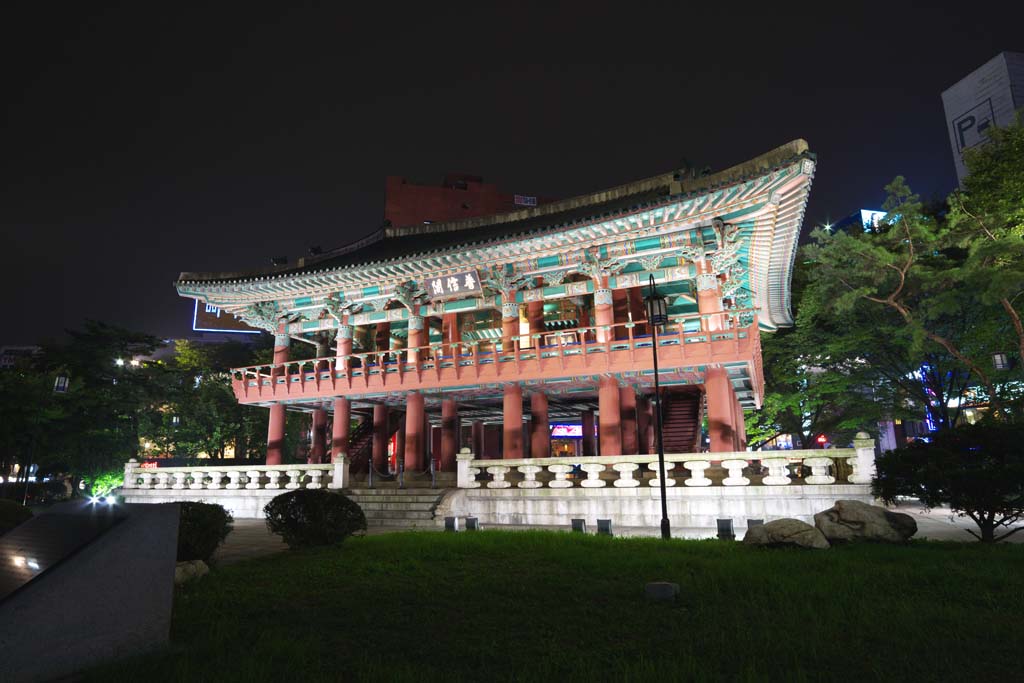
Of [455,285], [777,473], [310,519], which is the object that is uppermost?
[455,285]

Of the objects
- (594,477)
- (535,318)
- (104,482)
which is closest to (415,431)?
(535,318)

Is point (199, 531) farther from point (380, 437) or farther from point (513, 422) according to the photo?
point (380, 437)

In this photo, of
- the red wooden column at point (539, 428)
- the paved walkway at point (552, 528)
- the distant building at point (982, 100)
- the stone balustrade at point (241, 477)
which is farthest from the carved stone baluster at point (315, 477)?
the distant building at point (982, 100)

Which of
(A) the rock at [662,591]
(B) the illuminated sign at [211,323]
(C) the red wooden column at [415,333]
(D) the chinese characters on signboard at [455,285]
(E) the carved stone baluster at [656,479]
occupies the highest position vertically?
(B) the illuminated sign at [211,323]

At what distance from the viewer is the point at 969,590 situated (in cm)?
651

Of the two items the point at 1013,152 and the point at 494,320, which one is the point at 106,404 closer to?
the point at 494,320

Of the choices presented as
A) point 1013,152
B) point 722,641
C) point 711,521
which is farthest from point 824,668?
point 1013,152

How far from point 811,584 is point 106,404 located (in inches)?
1295

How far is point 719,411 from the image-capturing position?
62.6 ft

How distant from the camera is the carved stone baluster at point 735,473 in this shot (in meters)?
14.8

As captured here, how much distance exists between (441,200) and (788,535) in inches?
1989

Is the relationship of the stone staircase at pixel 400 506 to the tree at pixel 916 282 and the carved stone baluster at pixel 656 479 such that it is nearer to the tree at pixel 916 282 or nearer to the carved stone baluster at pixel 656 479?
the carved stone baluster at pixel 656 479

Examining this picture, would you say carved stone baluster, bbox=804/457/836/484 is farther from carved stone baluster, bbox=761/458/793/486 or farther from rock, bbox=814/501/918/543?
rock, bbox=814/501/918/543

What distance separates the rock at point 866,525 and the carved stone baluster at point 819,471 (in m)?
3.91
